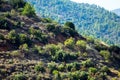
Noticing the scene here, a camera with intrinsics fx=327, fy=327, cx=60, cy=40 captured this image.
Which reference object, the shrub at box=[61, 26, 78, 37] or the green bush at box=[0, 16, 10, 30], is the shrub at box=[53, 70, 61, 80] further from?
the shrub at box=[61, 26, 78, 37]

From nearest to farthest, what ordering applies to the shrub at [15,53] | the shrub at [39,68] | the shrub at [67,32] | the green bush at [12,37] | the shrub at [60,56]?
1. the shrub at [39,68]
2. the shrub at [15,53]
3. the green bush at [12,37]
4. the shrub at [60,56]
5. the shrub at [67,32]

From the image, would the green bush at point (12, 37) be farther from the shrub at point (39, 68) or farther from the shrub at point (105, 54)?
the shrub at point (105, 54)

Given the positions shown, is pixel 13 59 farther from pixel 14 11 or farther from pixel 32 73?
pixel 14 11

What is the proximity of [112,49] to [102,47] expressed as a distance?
2.30 metres

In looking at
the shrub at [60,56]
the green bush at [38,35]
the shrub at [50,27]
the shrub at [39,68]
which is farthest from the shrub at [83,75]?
the shrub at [50,27]

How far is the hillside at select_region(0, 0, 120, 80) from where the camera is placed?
48469 mm

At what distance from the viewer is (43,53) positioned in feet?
183

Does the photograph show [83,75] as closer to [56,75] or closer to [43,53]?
[56,75]

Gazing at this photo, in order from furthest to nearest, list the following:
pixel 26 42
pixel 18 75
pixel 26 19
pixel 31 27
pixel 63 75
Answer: pixel 26 19
pixel 31 27
pixel 26 42
pixel 63 75
pixel 18 75

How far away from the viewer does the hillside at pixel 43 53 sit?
159 ft

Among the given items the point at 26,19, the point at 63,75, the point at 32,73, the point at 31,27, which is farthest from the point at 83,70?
the point at 26,19

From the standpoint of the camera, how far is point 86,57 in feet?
204

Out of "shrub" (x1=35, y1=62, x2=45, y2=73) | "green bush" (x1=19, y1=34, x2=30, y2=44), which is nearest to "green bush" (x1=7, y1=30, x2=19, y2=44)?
"green bush" (x1=19, y1=34, x2=30, y2=44)

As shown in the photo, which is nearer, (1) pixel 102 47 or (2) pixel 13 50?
(2) pixel 13 50
